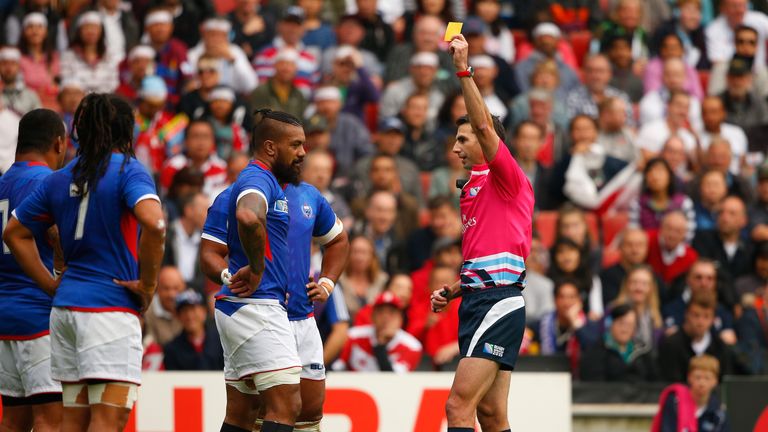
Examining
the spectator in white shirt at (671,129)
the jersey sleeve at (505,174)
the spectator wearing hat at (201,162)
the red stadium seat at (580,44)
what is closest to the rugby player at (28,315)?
the jersey sleeve at (505,174)

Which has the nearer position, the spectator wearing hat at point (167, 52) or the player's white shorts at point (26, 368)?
the player's white shorts at point (26, 368)

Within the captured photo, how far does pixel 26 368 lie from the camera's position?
860 centimetres

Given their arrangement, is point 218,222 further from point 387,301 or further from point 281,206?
point 387,301

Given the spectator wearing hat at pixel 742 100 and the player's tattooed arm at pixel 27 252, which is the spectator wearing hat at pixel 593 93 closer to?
the spectator wearing hat at pixel 742 100

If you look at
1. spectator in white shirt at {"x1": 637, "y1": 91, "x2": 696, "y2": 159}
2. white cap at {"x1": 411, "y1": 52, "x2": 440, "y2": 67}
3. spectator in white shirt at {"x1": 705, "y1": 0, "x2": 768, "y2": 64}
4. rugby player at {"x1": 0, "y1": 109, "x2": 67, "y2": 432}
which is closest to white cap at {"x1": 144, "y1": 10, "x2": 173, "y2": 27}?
white cap at {"x1": 411, "y1": 52, "x2": 440, "y2": 67}

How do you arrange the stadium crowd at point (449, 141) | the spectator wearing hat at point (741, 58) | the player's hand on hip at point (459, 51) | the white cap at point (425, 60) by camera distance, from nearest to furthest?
the player's hand on hip at point (459, 51), the stadium crowd at point (449, 141), the white cap at point (425, 60), the spectator wearing hat at point (741, 58)

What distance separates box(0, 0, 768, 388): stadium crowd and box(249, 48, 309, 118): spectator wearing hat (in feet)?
0.12

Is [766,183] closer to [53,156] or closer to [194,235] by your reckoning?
[194,235]

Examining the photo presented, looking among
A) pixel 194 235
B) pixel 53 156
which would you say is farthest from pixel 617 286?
pixel 53 156

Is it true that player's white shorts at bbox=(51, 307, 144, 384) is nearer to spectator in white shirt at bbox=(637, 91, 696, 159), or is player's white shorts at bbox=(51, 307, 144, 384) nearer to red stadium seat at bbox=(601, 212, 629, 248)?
red stadium seat at bbox=(601, 212, 629, 248)

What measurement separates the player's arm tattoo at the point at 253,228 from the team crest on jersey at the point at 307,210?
22.2 inches

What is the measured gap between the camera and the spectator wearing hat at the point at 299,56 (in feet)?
58.0

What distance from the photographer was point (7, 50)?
16.4 meters

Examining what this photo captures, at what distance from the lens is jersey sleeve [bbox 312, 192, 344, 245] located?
885 centimetres
